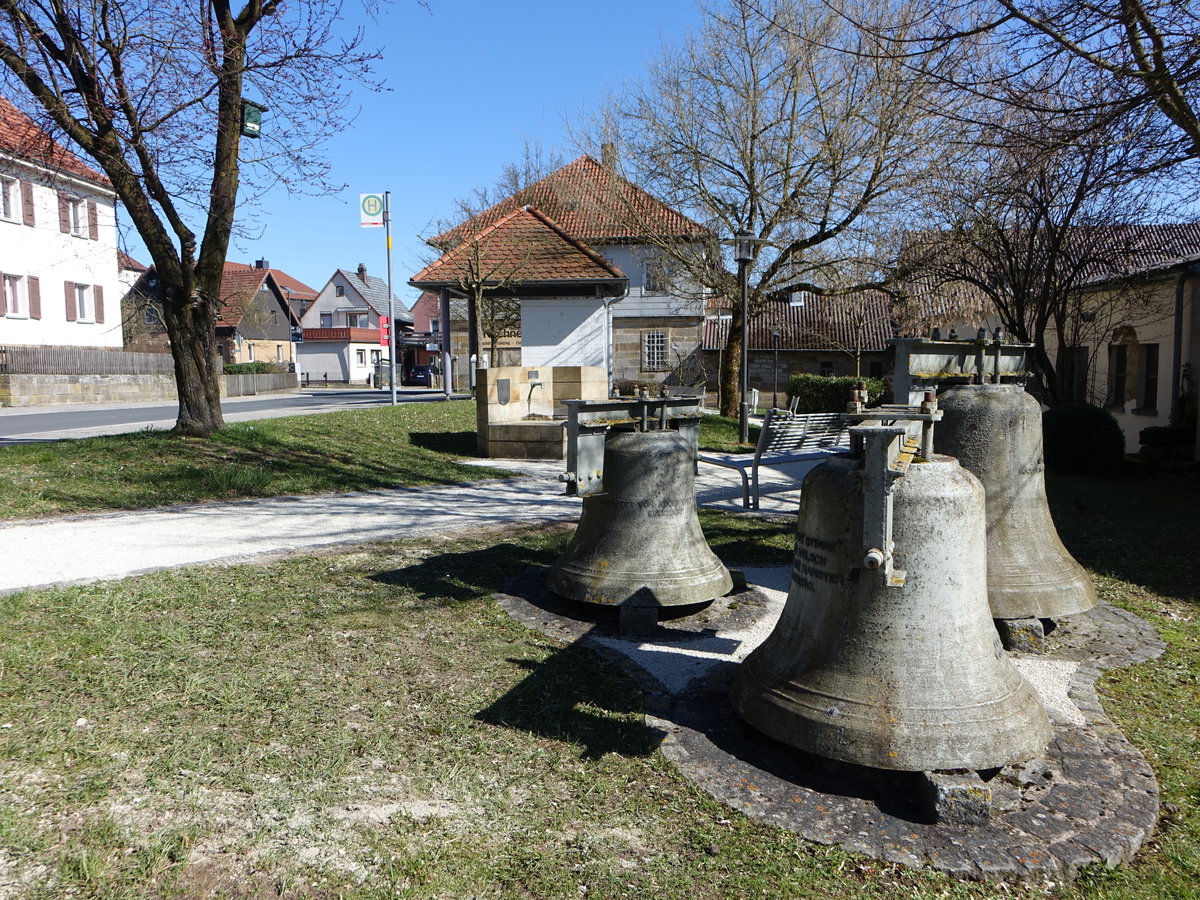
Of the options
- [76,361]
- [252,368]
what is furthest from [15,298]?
[252,368]

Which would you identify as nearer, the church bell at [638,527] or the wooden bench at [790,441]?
the church bell at [638,527]

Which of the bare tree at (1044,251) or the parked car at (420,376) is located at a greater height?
the bare tree at (1044,251)

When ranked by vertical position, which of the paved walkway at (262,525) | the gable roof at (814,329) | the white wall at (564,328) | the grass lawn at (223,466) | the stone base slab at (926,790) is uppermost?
the gable roof at (814,329)

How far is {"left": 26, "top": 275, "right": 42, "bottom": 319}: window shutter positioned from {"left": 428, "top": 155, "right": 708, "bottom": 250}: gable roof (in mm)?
13877

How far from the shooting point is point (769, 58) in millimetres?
18906

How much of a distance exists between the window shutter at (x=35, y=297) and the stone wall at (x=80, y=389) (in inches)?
197

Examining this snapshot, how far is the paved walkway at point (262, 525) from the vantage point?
650 cm

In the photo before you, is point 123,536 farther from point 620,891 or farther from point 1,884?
point 620,891

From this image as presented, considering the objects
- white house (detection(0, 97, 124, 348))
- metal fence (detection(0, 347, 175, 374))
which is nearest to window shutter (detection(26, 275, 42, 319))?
white house (detection(0, 97, 124, 348))

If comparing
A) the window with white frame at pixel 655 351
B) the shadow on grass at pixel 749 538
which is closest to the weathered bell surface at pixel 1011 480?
the shadow on grass at pixel 749 538

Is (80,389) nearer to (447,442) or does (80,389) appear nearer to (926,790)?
(447,442)

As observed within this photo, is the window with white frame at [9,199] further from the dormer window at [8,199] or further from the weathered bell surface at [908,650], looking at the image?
the weathered bell surface at [908,650]

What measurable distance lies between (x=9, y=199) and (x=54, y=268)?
128 inches

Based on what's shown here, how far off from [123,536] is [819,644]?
6267 millimetres
